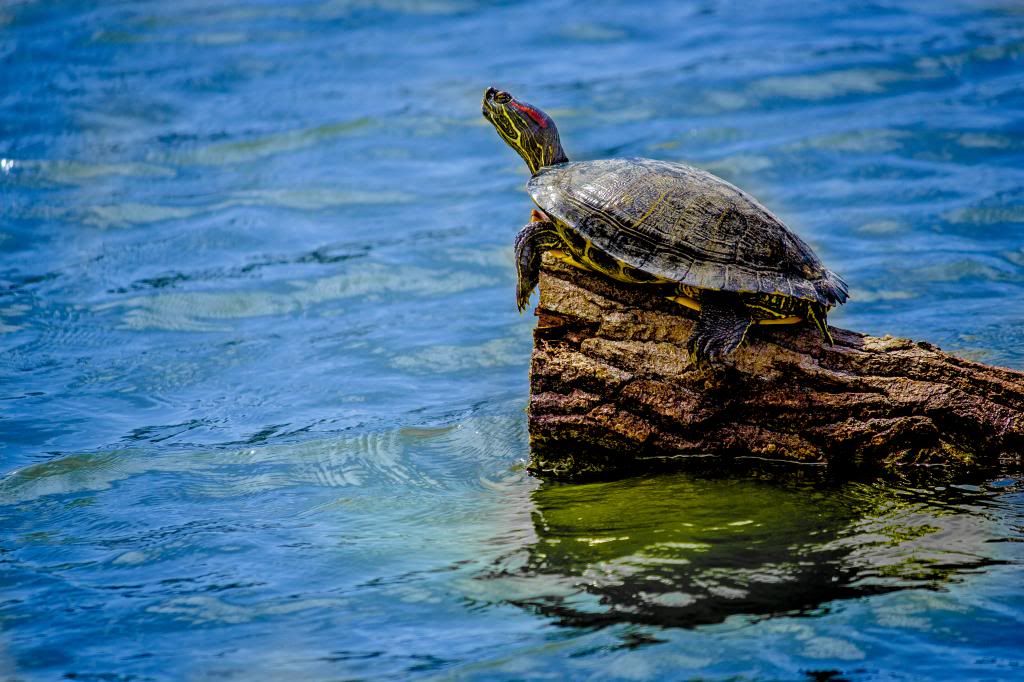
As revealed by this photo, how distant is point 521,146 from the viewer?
5.95 meters

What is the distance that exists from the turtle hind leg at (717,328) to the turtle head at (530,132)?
4.54ft

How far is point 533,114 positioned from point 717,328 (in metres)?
1.76

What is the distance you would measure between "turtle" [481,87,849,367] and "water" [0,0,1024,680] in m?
0.78


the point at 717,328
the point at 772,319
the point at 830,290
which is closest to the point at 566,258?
the point at 717,328

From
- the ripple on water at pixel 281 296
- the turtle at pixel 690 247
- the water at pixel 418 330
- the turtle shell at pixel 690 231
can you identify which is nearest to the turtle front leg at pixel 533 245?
the turtle at pixel 690 247

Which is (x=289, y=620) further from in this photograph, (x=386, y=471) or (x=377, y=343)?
(x=377, y=343)

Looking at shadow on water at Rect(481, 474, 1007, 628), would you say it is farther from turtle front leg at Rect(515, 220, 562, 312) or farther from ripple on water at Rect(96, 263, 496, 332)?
ripple on water at Rect(96, 263, 496, 332)

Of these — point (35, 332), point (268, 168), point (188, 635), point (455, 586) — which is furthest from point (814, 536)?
point (268, 168)

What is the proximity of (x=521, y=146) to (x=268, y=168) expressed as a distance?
5.97m

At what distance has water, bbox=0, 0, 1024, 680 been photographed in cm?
412

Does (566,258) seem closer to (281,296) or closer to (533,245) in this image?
(533,245)

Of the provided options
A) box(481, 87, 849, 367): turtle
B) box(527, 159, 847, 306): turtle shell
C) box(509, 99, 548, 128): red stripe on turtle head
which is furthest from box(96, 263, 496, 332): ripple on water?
box(527, 159, 847, 306): turtle shell

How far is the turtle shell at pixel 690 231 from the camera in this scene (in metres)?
4.91

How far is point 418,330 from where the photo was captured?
7.93 m
